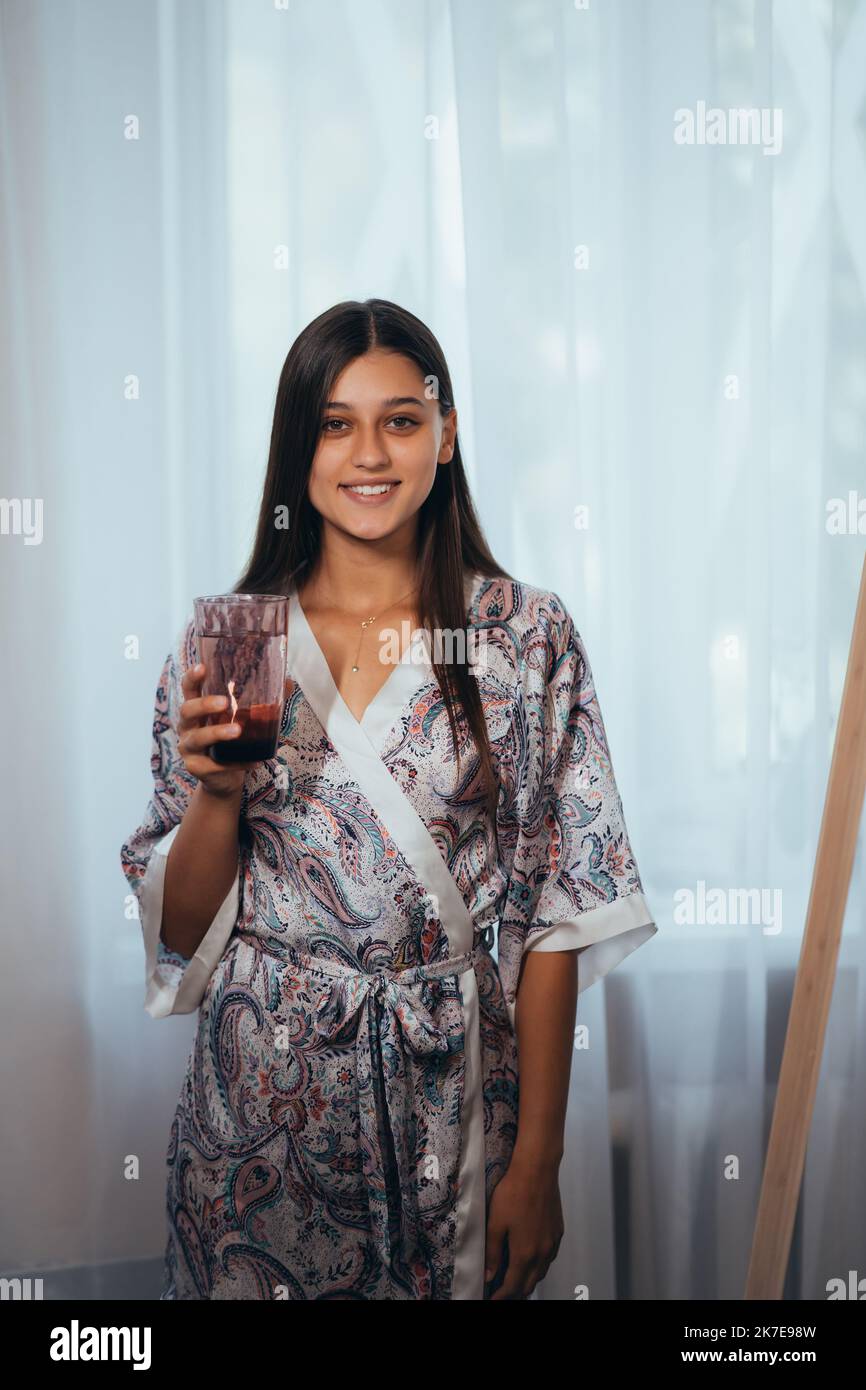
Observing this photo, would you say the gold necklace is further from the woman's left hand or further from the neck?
the woman's left hand

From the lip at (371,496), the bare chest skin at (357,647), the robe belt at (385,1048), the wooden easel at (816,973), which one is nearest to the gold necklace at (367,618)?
the bare chest skin at (357,647)

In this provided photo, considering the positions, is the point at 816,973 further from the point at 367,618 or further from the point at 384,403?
the point at 384,403

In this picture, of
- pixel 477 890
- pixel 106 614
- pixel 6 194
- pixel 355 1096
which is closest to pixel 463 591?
pixel 477 890

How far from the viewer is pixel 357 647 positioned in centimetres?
122

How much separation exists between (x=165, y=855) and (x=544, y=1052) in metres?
0.45

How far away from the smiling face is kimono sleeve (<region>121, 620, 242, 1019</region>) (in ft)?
0.74

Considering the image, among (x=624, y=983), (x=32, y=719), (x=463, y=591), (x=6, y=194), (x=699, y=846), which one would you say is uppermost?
(x=6, y=194)

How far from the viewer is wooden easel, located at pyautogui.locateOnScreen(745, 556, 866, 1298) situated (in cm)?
121

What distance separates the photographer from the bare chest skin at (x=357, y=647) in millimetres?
1195

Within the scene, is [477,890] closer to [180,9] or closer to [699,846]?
[699,846]

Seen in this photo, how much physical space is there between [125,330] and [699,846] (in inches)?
46.9

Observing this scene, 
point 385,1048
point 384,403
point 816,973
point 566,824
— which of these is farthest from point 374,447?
point 816,973

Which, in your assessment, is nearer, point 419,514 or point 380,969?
point 380,969

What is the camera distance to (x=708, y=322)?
5.88 ft
